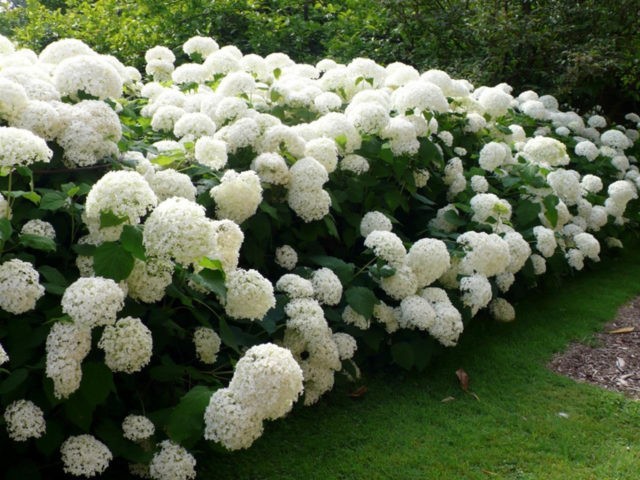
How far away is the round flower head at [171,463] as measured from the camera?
2904mm

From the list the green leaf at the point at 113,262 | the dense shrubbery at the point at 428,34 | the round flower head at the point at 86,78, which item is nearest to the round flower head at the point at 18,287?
the green leaf at the point at 113,262

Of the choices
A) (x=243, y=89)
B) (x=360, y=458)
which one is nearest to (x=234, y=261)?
(x=360, y=458)

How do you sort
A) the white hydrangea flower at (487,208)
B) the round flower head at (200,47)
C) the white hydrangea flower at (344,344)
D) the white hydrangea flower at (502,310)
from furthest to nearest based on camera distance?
1. the round flower head at (200,47)
2. the white hydrangea flower at (502,310)
3. the white hydrangea flower at (487,208)
4. the white hydrangea flower at (344,344)

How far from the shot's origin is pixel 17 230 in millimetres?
3037

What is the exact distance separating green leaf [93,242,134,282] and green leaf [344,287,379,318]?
145 cm

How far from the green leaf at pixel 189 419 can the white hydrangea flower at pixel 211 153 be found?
4.26 feet

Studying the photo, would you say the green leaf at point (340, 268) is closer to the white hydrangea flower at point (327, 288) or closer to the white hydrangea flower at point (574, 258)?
the white hydrangea flower at point (327, 288)

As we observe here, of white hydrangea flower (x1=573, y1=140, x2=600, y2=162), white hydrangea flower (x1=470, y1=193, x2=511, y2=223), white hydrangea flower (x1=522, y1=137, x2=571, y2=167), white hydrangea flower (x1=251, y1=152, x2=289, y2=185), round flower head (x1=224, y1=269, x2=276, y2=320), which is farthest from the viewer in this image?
white hydrangea flower (x1=573, y1=140, x2=600, y2=162)

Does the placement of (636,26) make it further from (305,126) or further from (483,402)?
(483,402)

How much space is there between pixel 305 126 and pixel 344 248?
82cm

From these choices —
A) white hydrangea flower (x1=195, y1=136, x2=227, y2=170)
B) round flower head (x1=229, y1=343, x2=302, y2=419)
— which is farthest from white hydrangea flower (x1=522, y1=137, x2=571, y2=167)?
round flower head (x1=229, y1=343, x2=302, y2=419)

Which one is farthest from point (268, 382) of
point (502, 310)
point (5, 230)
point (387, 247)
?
point (502, 310)

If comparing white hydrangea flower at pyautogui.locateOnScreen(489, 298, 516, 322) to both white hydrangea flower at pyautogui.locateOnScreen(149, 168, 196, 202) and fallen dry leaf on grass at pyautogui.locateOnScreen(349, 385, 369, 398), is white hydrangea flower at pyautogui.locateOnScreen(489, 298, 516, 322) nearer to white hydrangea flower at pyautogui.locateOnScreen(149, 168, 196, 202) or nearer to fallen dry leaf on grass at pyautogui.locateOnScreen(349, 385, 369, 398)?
fallen dry leaf on grass at pyautogui.locateOnScreen(349, 385, 369, 398)

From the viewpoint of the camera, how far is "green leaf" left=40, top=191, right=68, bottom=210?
9.71 ft
